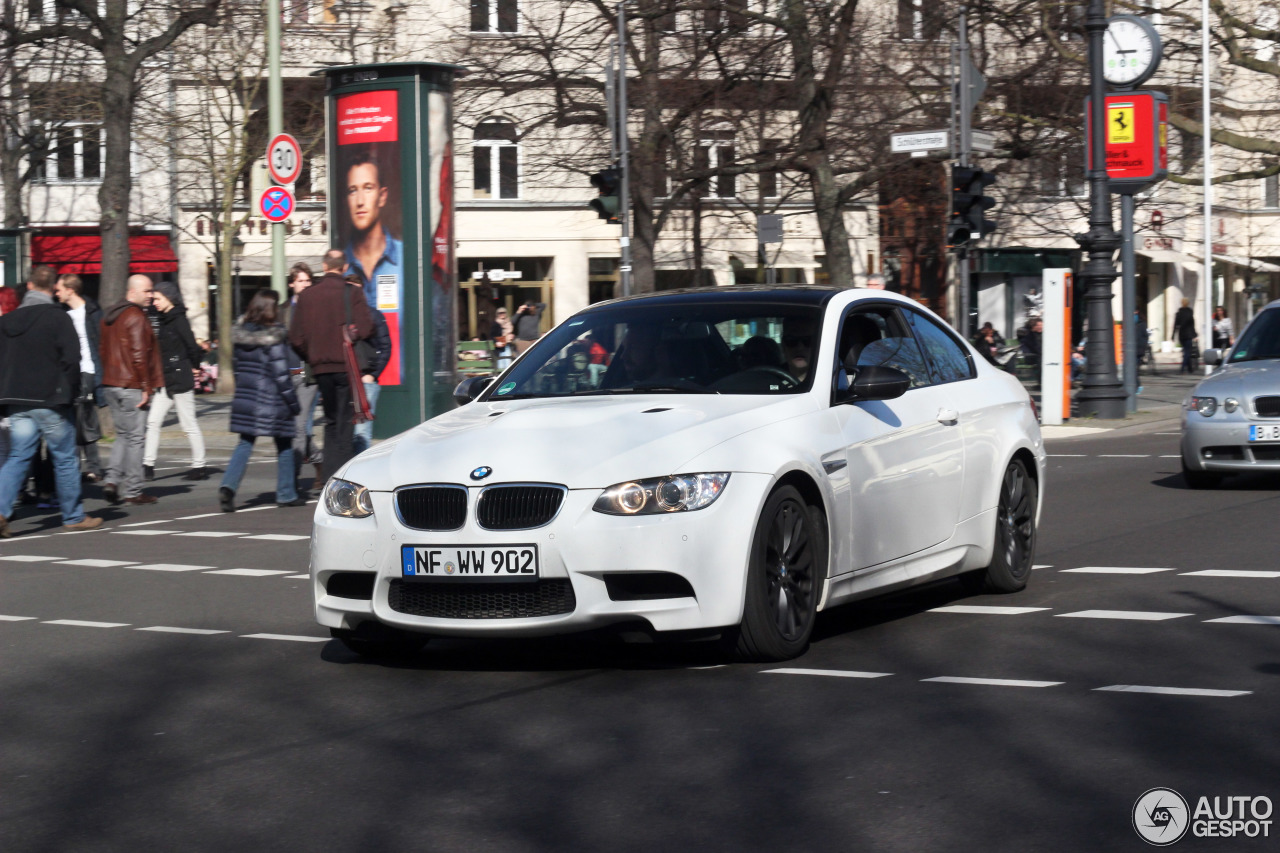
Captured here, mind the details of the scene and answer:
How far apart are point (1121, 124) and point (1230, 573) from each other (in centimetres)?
1735

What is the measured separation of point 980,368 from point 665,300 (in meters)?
1.89

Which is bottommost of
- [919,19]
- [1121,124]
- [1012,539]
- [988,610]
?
[988,610]

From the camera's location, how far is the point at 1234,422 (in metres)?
13.8

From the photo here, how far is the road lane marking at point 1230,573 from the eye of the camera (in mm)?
9156

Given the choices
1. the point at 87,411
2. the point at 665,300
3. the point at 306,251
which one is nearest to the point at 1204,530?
the point at 665,300

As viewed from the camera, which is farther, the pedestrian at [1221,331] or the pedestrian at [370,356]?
the pedestrian at [1221,331]

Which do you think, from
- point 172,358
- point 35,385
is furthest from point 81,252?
point 35,385

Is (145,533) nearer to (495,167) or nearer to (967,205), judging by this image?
(967,205)

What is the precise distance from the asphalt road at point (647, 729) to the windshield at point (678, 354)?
3.61ft

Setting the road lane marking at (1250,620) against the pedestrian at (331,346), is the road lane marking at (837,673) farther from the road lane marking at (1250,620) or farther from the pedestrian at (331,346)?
the pedestrian at (331,346)

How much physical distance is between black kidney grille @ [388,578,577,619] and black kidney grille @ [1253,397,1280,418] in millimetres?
8982

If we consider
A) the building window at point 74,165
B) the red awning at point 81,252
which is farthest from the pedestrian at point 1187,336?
the building window at point 74,165

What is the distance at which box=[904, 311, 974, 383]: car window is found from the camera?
331 inches

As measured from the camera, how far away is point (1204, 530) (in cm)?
1143
